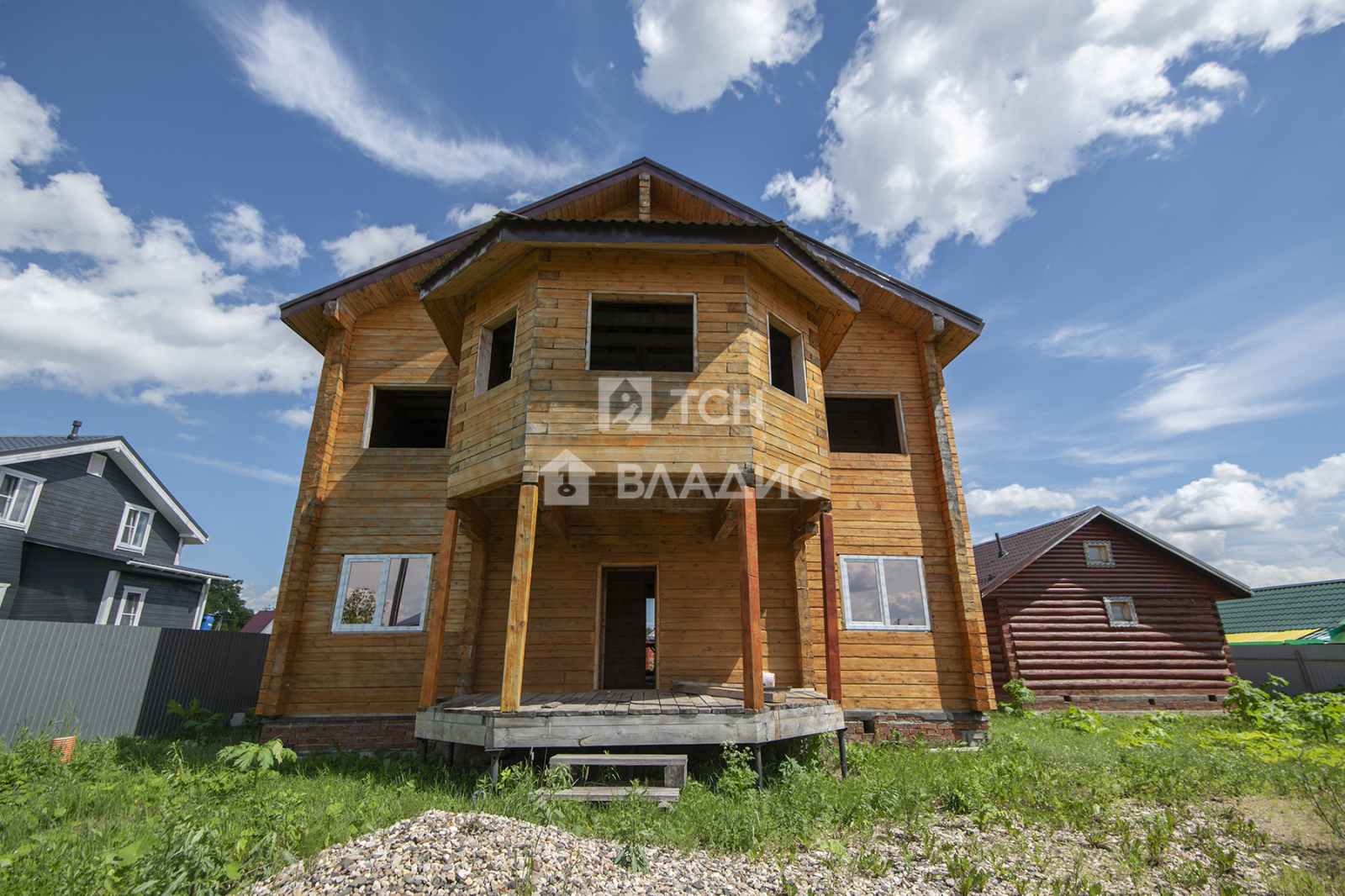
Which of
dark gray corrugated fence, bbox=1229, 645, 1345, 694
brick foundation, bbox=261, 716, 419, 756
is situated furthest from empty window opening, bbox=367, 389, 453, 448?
dark gray corrugated fence, bbox=1229, 645, 1345, 694

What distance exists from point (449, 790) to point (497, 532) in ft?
14.6

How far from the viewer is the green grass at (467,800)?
15.2ft

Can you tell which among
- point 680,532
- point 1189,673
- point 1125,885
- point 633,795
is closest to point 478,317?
point 680,532

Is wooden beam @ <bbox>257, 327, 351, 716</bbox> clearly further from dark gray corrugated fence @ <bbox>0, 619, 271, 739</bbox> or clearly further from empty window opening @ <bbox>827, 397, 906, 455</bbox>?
empty window opening @ <bbox>827, 397, 906, 455</bbox>

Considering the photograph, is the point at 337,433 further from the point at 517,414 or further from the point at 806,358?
the point at 806,358

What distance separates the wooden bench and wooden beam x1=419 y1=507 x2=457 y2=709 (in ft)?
7.59

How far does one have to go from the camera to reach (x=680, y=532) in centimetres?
1072

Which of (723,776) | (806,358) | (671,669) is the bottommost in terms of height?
(723,776)

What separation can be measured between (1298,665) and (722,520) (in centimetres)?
2370

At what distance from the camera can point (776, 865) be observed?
17.0ft

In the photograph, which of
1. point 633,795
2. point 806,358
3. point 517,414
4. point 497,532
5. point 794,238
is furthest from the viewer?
point 497,532

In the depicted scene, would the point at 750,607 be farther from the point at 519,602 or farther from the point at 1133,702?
the point at 1133,702

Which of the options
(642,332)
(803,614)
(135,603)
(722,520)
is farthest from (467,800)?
(135,603)

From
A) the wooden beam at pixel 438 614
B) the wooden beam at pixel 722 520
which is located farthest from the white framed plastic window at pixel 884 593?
the wooden beam at pixel 438 614
